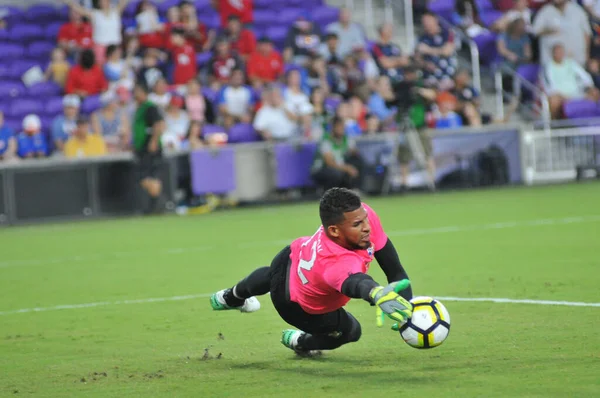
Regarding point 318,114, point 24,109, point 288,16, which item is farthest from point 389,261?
point 288,16

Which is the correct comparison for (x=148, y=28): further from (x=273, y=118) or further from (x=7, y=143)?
(x=7, y=143)

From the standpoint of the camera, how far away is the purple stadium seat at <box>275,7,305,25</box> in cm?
2467

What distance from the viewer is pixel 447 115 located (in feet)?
73.2

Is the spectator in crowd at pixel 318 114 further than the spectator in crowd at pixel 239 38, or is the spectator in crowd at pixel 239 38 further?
the spectator in crowd at pixel 239 38

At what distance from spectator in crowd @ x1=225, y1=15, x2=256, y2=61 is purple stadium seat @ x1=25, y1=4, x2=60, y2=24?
375cm

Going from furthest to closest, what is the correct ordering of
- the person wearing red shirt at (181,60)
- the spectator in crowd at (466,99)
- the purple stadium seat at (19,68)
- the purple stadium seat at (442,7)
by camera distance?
the purple stadium seat at (442,7) → the spectator in crowd at (466,99) → the purple stadium seat at (19,68) → the person wearing red shirt at (181,60)

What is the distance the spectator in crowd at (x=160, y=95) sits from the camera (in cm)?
2080

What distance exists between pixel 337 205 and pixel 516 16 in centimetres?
1998

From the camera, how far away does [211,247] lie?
44.0ft

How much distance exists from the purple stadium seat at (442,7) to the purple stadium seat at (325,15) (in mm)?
2188

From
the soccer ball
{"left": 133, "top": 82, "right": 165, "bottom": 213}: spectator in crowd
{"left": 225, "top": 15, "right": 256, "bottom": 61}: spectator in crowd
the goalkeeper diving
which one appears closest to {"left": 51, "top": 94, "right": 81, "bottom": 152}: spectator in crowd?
{"left": 133, "top": 82, "right": 165, "bottom": 213}: spectator in crowd

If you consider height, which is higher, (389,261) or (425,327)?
(389,261)

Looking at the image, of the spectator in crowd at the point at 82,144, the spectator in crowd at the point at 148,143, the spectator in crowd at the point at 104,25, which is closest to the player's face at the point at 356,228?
the spectator in crowd at the point at 148,143

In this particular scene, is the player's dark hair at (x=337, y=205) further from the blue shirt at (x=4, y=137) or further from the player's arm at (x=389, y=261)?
the blue shirt at (x=4, y=137)
